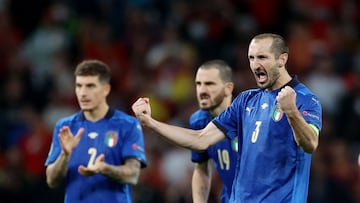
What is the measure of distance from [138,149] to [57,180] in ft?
2.50

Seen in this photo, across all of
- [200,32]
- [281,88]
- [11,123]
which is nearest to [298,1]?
[200,32]

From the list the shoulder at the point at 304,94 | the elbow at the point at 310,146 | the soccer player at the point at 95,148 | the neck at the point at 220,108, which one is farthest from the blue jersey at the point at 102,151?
the elbow at the point at 310,146

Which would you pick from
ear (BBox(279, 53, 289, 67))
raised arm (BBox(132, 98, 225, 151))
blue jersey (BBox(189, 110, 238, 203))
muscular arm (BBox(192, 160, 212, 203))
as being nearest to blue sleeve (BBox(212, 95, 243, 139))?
raised arm (BBox(132, 98, 225, 151))

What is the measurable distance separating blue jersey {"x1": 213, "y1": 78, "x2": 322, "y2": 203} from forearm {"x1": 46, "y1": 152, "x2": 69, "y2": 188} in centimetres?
182

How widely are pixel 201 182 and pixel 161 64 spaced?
545 cm

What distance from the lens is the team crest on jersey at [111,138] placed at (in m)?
8.62

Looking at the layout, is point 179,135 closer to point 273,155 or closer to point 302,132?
point 273,155

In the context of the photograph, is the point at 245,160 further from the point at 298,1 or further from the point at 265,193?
the point at 298,1

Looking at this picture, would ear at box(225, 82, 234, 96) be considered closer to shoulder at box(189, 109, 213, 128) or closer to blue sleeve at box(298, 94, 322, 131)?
shoulder at box(189, 109, 213, 128)

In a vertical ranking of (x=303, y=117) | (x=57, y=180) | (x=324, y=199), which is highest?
(x=303, y=117)

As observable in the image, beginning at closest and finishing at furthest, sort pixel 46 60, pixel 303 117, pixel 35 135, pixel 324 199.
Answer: pixel 303 117, pixel 324 199, pixel 35 135, pixel 46 60

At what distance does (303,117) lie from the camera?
6.77 meters

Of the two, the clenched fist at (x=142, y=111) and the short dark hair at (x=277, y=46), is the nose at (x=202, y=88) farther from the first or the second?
the clenched fist at (x=142, y=111)

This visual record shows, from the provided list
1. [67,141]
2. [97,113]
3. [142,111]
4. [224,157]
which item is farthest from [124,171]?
[142,111]
